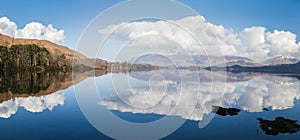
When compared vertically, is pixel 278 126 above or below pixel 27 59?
below

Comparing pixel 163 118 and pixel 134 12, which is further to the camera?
pixel 163 118

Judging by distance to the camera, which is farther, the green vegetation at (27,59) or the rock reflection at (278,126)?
the green vegetation at (27,59)

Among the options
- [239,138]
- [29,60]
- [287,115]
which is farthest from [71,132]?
[29,60]

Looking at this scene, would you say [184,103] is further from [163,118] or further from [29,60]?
[29,60]

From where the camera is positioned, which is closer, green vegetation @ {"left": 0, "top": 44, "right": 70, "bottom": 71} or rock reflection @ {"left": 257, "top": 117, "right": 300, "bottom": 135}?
rock reflection @ {"left": 257, "top": 117, "right": 300, "bottom": 135}

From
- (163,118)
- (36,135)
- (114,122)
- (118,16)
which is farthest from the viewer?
(163,118)

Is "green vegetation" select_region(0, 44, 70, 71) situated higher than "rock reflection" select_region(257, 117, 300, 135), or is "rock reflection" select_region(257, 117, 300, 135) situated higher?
"green vegetation" select_region(0, 44, 70, 71)

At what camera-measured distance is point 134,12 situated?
13781 millimetres

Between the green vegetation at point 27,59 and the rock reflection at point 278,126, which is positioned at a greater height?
the green vegetation at point 27,59

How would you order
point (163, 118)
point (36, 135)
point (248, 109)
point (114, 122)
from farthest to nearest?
point (248, 109) < point (163, 118) < point (114, 122) < point (36, 135)

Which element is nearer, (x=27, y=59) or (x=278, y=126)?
(x=278, y=126)

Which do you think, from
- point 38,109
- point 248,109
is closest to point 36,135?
point 38,109

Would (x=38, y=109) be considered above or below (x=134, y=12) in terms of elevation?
below

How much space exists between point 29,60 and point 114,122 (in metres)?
115
